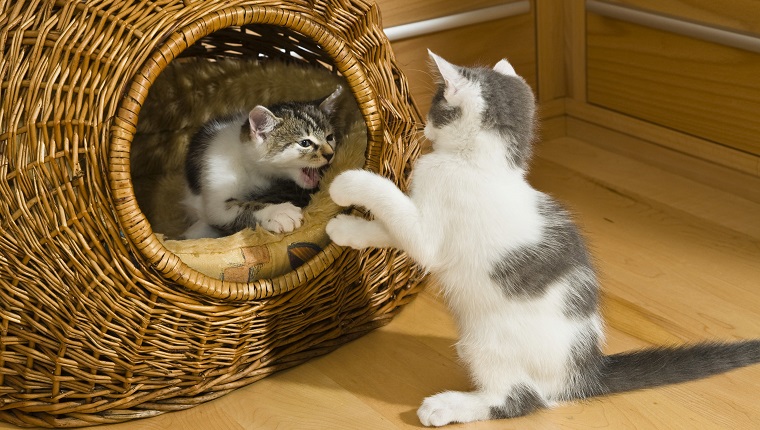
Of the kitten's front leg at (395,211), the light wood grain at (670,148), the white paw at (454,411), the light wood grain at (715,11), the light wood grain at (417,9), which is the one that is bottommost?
the white paw at (454,411)

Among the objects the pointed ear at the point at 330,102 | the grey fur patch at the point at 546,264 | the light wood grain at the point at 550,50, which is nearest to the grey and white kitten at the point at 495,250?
the grey fur patch at the point at 546,264

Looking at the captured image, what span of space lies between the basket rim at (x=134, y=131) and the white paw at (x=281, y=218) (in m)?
0.09

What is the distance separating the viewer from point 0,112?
4.62 feet

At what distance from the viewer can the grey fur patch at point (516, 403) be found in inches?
58.9

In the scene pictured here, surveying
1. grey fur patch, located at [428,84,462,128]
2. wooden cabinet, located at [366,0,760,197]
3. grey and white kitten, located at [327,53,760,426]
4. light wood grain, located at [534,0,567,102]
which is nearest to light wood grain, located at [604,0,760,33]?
wooden cabinet, located at [366,0,760,197]

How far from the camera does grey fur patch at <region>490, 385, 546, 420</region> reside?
1.50 m

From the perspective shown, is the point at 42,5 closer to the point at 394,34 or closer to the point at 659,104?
the point at 394,34

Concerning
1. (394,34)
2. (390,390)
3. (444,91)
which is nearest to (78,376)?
(390,390)

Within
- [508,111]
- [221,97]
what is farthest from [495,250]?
[221,97]

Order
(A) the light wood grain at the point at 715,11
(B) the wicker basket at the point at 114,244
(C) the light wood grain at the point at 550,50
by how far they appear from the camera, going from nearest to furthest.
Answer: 1. (B) the wicker basket at the point at 114,244
2. (A) the light wood grain at the point at 715,11
3. (C) the light wood grain at the point at 550,50

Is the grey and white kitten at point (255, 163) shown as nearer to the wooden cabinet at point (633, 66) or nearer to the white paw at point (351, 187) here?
the white paw at point (351, 187)

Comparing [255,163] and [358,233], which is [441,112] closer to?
[358,233]

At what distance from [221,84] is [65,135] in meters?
0.79

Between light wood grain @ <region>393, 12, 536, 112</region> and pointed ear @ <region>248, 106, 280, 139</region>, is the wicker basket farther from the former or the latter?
light wood grain @ <region>393, 12, 536, 112</region>
